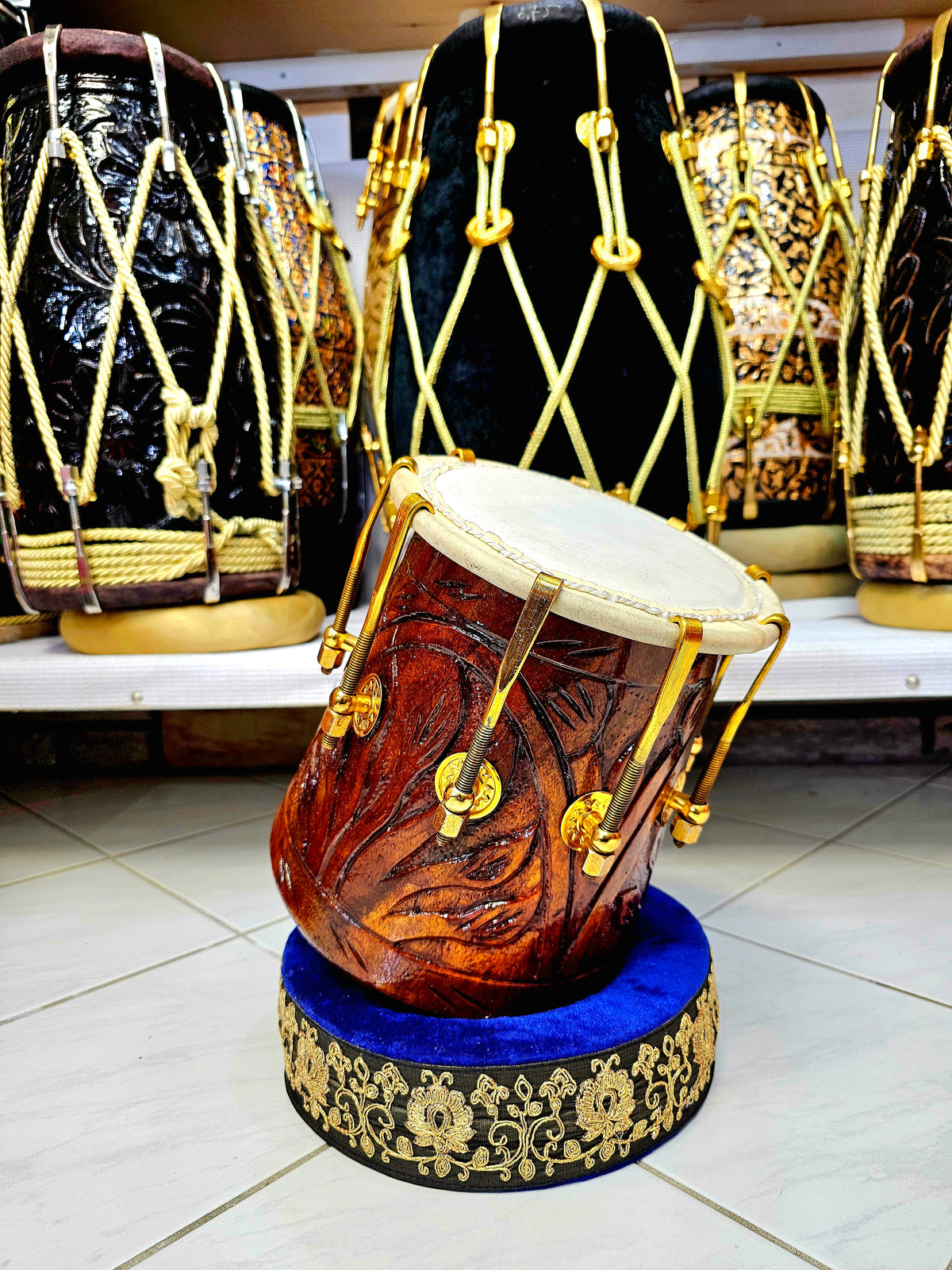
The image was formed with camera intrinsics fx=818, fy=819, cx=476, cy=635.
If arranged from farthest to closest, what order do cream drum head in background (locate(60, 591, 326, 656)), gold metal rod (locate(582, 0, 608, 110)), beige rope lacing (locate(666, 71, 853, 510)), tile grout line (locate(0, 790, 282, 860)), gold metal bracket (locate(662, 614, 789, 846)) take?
beige rope lacing (locate(666, 71, 853, 510))
tile grout line (locate(0, 790, 282, 860))
cream drum head in background (locate(60, 591, 326, 656))
gold metal rod (locate(582, 0, 608, 110))
gold metal bracket (locate(662, 614, 789, 846))

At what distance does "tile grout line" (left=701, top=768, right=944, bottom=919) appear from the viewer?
3.09 feet

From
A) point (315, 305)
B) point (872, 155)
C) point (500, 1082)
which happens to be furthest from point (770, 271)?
point (500, 1082)

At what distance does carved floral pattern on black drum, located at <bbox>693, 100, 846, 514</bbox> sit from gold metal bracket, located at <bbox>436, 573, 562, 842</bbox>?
2.86 feet

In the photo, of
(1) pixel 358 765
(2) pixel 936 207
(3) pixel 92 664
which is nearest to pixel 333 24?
(2) pixel 936 207

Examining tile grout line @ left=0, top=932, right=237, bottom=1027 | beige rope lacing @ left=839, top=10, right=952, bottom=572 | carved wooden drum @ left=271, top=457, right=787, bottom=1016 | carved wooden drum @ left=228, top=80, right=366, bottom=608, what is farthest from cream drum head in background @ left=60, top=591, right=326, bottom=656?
beige rope lacing @ left=839, top=10, right=952, bottom=572

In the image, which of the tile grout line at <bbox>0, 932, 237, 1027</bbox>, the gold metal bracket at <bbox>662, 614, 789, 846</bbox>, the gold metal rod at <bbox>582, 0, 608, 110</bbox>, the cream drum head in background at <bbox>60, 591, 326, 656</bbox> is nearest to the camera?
the gold metal bracket at <bbox>662, 614, 789, 846</bbox>

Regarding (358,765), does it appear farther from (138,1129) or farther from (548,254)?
(548,254)

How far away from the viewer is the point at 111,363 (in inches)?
35.9

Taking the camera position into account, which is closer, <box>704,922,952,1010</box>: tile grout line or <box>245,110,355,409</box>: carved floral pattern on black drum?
<box>704,922,952,1010</box>: tile grout line

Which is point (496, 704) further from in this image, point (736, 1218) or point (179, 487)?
point (179, 487)

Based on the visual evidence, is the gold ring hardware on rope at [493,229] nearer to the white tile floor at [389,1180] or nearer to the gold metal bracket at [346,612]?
the gold metal bracket at [346,612]

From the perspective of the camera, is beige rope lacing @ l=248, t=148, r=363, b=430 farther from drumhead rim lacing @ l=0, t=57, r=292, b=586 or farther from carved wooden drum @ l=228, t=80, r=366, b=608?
drumhead rim lacing @ l=0, t=57, r=292, b=586

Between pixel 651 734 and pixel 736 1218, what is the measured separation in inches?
11.8

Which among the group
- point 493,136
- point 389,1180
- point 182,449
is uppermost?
point 493,136
